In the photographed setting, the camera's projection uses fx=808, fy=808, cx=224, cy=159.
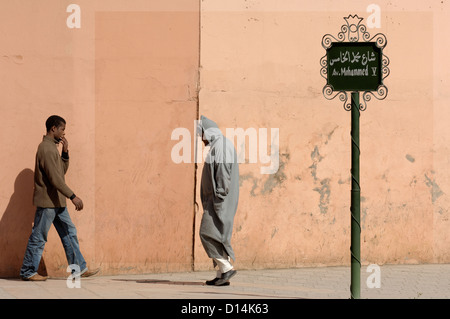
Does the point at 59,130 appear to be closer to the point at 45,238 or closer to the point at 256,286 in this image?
the point at 45,238

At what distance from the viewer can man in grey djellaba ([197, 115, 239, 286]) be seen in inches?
343

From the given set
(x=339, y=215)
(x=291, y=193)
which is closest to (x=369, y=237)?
(x=339, y=215)

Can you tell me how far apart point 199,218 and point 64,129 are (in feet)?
6.55

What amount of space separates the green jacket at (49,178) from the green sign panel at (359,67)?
3301mm

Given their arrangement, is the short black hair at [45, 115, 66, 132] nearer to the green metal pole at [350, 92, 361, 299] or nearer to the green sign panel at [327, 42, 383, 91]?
the green sign panel at [327, 42, 383, 91]

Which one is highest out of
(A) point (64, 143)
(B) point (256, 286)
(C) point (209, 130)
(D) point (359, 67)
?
(D) point (359, 67)

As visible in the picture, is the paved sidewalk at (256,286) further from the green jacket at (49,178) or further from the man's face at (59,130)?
the man's face at (59,130)

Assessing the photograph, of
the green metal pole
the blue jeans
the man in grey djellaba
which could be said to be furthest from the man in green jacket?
the green metal pole

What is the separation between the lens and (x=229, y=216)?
8805 mm

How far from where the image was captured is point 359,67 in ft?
24.6

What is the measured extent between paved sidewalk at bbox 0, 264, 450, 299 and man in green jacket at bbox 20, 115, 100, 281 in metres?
0.26

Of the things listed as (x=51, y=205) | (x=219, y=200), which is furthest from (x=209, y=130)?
(x=51, y=205)

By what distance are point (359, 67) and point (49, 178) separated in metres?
3.64

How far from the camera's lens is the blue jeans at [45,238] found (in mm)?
8930
